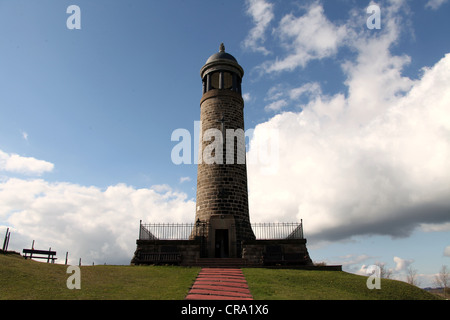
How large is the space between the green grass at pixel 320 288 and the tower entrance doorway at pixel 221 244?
6167 millimetres

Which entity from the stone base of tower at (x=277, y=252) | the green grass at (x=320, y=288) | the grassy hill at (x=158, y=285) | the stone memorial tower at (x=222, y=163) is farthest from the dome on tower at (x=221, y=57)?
the green grass at (x=320, y=288)

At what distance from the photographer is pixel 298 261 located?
2050 cm

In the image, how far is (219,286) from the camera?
13.8 m

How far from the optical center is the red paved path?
478 inches

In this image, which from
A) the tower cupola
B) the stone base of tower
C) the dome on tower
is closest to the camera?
the stone base of tower

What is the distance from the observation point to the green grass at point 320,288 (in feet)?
40.4

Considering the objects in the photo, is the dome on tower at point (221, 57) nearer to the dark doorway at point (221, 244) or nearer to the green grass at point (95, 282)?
the dark doorway at point (221, 244)

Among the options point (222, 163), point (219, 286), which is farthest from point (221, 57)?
point (219, 286)

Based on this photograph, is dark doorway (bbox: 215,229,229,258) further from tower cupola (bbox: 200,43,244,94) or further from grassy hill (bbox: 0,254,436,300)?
tower cupola (bbox: 200,43,244,94)

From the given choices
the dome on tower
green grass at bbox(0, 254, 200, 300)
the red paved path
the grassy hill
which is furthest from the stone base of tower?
the dome on tower
